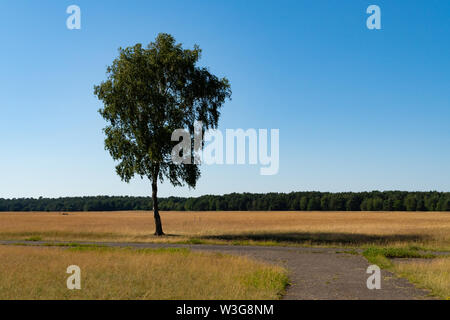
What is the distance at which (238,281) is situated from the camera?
41.8 feet

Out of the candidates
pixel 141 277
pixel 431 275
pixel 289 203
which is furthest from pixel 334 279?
pixel 289 203

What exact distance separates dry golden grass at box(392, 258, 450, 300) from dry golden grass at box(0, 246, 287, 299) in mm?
4705

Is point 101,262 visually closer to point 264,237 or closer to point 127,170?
point 127,170

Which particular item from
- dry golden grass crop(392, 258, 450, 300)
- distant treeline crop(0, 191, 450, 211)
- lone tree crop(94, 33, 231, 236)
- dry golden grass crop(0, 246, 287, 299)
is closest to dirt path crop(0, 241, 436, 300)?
dry golden grass crop(392, 258, 450, 300)

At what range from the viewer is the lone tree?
3266cm

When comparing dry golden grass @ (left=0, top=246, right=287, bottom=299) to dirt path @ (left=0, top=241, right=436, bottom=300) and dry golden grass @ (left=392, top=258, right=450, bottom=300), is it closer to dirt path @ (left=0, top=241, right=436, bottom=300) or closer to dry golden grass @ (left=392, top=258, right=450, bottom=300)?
dirt path @ (left=0, top=241, right=436, bottom=300)

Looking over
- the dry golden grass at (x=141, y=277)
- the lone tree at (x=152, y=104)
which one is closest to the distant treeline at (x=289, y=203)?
the lone tree at (x=152, y=104)

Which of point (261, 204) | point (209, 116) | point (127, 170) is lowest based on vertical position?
point (261, 204)

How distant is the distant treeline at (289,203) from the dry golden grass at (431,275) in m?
122

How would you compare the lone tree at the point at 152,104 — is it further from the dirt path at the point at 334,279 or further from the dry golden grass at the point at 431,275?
the dry golden grass at the point at 431,275
